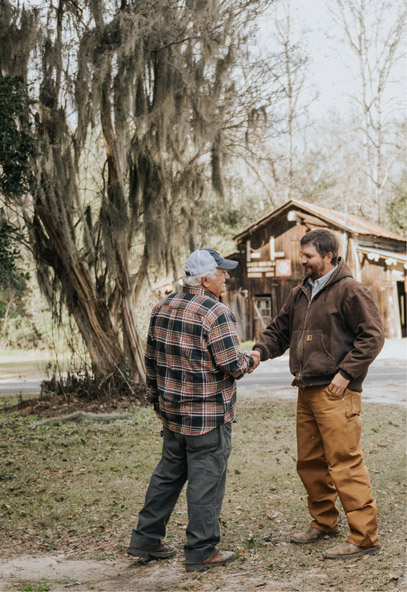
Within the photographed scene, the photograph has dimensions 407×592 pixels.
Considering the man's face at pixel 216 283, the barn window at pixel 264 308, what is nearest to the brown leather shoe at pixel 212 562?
the man's face at pixel 216 283

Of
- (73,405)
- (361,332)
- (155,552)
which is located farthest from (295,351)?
(73,405)

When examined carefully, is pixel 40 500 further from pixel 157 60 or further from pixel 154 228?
pixel 157 60

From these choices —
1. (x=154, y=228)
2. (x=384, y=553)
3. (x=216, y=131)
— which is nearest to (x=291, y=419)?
(x=154, y=228)

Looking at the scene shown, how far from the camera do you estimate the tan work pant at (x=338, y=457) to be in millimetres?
4188

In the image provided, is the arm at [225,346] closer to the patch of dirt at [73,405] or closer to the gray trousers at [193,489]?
the gray trousers at [193,489]

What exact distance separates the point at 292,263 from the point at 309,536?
27.1 m

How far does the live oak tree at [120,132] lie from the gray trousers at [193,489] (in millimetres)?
6529

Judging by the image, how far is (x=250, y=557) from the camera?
4.31m

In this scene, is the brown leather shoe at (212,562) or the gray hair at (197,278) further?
the gray hair at (197,278)

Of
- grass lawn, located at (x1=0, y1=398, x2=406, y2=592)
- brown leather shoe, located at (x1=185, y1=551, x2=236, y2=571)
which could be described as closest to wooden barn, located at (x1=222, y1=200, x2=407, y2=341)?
grass lawn, located at (x1=0, y1=398, x2=406, y2=592)

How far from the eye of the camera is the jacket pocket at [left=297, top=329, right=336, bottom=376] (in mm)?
4289

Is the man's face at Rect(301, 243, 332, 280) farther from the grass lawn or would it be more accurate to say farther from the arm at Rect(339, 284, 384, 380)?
the grass lawn

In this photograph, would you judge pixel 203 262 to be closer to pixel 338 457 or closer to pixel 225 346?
pixel 225 346

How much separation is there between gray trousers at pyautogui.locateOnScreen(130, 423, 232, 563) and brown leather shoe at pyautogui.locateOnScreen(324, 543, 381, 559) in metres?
0.69
